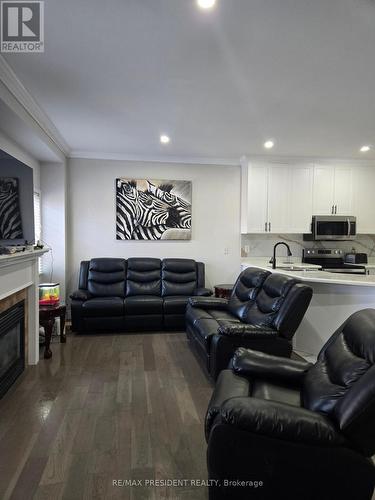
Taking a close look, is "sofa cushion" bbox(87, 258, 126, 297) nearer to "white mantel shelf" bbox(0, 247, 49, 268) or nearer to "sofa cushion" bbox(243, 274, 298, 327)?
"white mantel shelf" bbox(0, 247, 49, 268)

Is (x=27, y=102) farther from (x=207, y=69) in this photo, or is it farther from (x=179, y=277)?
(x=179, y=277)

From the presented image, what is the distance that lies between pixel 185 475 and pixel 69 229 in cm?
424

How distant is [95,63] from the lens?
248cm

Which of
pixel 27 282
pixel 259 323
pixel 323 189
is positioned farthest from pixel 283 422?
pixel 323 189

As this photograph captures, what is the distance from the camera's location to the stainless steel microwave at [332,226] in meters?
5.38

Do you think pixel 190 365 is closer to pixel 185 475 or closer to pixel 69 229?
pixel 185 475

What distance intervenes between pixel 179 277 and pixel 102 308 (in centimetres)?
131

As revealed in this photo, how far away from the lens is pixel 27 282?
3.38 m

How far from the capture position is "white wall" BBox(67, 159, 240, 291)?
5.32m

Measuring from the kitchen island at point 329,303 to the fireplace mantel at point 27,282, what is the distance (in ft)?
9.36

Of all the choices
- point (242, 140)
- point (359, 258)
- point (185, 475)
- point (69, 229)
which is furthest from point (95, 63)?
point (359, 258)

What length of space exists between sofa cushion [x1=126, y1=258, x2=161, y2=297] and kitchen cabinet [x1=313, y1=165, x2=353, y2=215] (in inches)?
113

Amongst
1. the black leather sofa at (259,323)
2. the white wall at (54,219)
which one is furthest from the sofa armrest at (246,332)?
the white wall at (54,219)

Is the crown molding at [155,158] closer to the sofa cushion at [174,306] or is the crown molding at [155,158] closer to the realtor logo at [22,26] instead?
the sofa cushion at [174,306]
